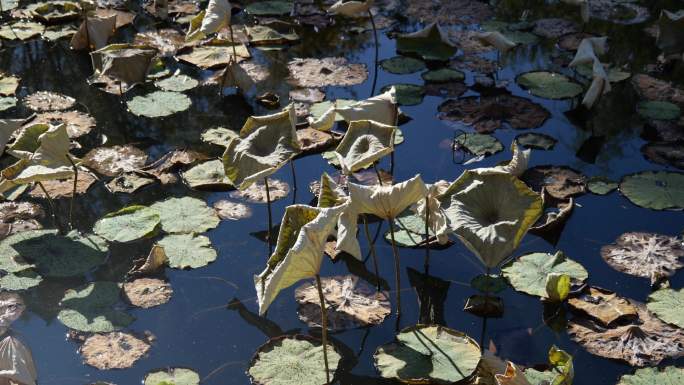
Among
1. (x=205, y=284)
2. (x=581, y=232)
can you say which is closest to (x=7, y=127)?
(x=205, y=284)

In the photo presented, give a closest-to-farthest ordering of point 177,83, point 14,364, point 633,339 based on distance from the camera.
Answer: point 14,364
point 633,339
point 177,83

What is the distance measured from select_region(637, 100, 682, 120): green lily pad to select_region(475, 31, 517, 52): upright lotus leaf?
838mm

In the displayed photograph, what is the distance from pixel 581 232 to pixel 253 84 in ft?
6.90

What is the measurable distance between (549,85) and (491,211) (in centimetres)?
216

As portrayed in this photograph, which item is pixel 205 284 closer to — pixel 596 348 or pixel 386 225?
pixel 386 225

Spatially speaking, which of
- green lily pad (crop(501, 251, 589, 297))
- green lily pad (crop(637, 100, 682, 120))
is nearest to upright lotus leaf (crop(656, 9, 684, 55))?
green lily pad (crop(637, 100, 682, 120))

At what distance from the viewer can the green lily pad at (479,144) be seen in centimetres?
413

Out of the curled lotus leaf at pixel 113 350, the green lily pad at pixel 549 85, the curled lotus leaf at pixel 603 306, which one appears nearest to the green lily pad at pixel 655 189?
the curled lotus leaf at pixel 603 306

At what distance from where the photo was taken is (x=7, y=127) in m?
3.88

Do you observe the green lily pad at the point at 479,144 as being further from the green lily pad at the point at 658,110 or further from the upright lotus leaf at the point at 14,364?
the upright lotus leaf at the point at 14,364

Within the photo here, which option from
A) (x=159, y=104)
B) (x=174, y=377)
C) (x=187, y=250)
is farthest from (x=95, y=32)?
(x=174, y=377)

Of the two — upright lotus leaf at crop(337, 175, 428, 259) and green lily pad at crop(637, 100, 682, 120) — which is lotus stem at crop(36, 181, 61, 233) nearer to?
upright lotus leaf at crop(337, 175, 428, 259)

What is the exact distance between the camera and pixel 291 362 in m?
2.83

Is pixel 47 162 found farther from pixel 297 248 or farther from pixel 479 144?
pixel 479 144
